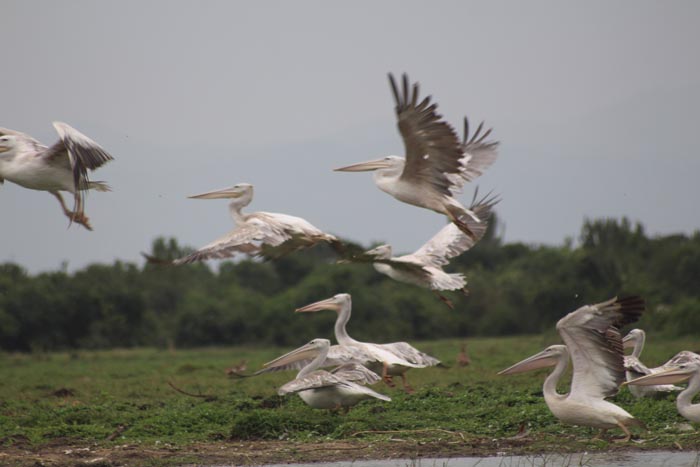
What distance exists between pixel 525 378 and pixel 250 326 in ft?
55.2

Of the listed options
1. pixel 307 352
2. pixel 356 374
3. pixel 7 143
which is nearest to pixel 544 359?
pixel 356 374

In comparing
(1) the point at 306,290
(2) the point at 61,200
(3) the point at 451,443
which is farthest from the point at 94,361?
(3) the point at 451,443

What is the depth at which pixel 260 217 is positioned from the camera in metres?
9.29

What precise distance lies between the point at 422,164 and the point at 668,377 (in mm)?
2554

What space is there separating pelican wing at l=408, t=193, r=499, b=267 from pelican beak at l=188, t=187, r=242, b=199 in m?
2.06

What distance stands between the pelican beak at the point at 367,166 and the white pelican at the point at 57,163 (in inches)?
82.6

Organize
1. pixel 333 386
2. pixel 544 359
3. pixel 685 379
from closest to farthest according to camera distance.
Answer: pixel 685 379 < pixel 544 359 < pixel 333 386

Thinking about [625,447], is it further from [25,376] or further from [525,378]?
[25,376]

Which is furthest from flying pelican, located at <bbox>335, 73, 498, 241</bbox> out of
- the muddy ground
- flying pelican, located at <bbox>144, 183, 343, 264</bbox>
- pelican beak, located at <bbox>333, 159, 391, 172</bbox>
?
the muddy ground

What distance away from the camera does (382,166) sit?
1006 cm

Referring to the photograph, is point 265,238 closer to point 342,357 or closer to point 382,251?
point 342,357

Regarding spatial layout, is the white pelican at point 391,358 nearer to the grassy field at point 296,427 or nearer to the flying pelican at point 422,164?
the grassy field at point 296,427

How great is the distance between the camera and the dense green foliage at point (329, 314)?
27.8 m

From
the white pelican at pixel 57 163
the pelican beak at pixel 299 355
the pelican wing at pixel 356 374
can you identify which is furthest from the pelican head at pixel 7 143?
the pelican wing at pixel 356 374
